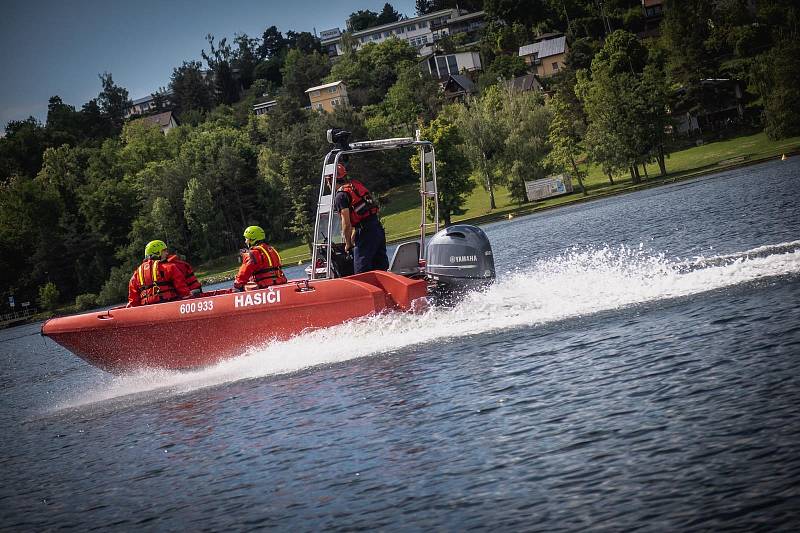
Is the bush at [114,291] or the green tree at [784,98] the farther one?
the bush at [114,291]

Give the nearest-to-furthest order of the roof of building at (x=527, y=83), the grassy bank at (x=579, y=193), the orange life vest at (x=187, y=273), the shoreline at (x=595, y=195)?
the orange life vest at (x=187, y=273)
the shoreline at (x=595, y=195)
the grassy bank at (x=579, y=193)
the roof of building at (x=527, y=83)

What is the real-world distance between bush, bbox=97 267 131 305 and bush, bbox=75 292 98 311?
1208mm

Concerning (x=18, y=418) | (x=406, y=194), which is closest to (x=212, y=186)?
(x=406, y=194)

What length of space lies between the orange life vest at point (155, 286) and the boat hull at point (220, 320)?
40 centimetres

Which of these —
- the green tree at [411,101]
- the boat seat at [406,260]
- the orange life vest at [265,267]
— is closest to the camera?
the boat seat at [406,260]

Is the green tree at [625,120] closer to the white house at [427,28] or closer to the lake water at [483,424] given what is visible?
the lake water at [483,424]

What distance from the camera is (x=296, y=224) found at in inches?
3044

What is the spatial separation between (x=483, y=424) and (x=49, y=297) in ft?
259

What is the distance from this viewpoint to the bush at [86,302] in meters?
76.8

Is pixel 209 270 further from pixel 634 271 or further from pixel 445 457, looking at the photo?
pixel 445 457

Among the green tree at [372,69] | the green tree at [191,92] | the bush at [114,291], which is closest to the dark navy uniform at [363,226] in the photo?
the bush at [114,291]

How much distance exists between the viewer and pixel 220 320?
13.6 m

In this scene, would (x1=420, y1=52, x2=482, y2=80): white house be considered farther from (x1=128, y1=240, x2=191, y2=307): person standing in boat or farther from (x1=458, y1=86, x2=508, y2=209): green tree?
(x1=128, y1=240, x2=191, y2=307): person standing in boat

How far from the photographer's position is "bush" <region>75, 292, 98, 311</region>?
76750 millimetres
